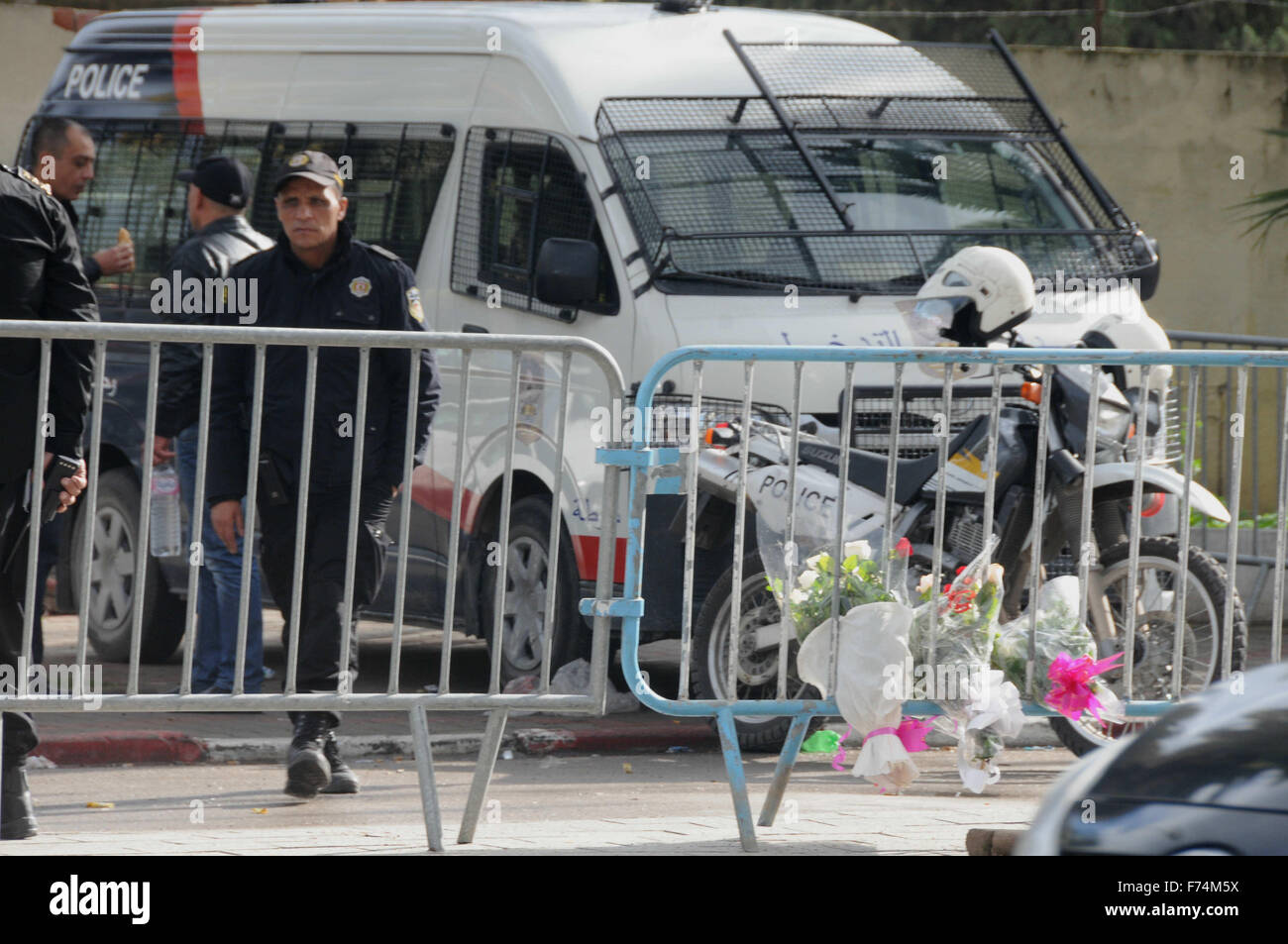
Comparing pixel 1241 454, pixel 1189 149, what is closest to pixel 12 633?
pixel 1241 454

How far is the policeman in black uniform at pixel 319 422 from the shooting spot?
6613mm

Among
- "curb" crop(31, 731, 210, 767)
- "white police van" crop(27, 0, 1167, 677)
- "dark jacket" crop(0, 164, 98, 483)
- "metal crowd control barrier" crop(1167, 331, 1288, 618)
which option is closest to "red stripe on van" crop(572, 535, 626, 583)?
"white police van" crop(27, 0, 1167, 677)

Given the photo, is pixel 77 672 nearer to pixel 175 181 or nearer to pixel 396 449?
pixel 396 449

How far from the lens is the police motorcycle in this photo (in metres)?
7.18

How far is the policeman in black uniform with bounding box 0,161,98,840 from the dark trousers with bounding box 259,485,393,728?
89 centimetres

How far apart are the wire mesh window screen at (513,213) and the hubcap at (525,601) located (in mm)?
942

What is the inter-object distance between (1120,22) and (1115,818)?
2303cm

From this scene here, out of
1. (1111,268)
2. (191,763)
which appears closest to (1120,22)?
(1111,268)

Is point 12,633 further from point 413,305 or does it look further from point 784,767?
point 784,767

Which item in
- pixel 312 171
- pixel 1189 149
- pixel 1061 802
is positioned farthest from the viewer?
pixel 1189 149

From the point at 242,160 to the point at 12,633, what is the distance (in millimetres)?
4448

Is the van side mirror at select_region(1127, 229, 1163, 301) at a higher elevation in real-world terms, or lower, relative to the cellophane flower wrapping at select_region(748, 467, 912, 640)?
higher

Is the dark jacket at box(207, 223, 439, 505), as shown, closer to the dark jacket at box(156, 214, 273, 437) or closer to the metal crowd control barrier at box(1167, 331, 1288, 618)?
the dark jacket at box(156, 214, 273, 437)

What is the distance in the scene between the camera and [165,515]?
943 centimetres
